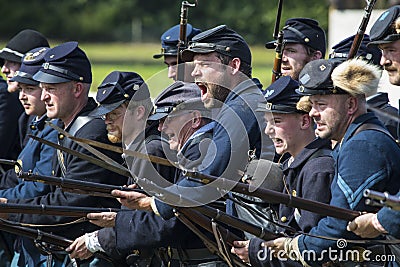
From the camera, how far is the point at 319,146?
524 cm

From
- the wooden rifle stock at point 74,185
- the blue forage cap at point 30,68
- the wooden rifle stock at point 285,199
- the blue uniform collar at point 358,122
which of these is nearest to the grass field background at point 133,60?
the blue forage cap at point 30,68

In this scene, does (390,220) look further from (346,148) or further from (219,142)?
(219,142)

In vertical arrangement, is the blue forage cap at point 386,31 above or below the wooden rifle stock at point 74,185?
above

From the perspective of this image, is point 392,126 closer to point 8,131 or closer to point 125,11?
point 8,131

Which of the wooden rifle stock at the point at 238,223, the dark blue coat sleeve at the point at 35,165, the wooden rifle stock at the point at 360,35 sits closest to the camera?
the wooden rifle stock at the point at 238,223

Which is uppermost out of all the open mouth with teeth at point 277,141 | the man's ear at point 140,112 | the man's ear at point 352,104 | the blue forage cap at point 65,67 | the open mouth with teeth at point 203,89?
the man's ear at point 352,104

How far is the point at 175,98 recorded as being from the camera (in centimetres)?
586

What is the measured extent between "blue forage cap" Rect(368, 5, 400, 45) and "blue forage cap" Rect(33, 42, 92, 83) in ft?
7.32

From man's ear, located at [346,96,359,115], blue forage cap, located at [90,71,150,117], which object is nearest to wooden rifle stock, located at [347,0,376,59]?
man's ear, located at [346,96,359,115]

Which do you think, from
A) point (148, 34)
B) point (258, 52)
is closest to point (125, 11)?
point (148, 34)

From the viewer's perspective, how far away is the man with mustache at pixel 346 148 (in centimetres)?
471

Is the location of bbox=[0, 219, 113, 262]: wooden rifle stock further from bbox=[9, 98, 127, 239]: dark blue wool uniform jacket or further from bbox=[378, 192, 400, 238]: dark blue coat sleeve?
bbox=[378, 192, 400, 238]: dark blue coat sleeve

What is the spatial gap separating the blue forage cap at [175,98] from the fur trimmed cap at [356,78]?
1.06 metres

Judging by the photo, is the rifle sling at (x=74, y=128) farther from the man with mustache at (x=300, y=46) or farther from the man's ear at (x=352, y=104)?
the man's ear at (x=352, y=104)
